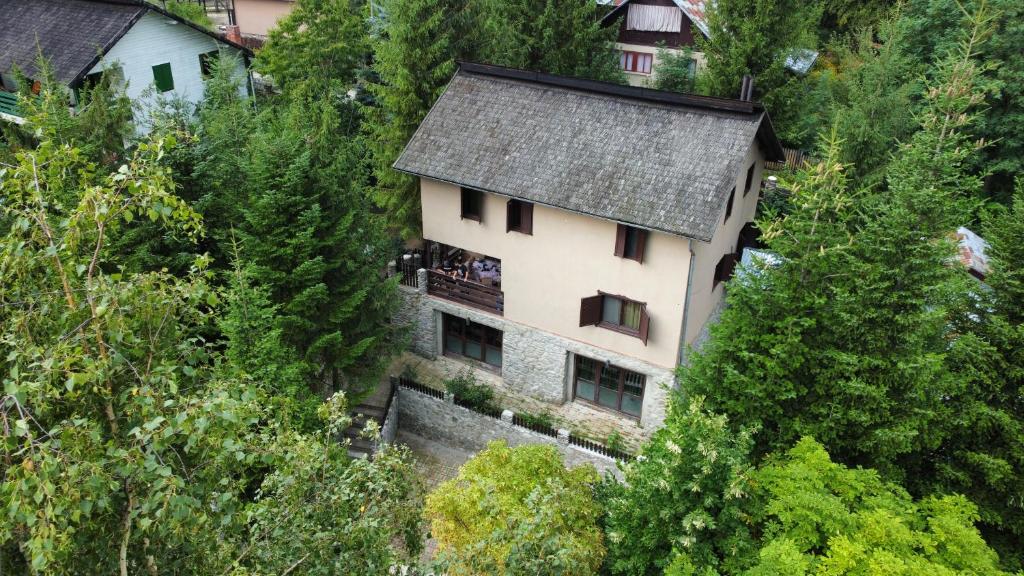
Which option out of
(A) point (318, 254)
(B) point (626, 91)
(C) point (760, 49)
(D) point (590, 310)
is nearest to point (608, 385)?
(D) point (590, 310)

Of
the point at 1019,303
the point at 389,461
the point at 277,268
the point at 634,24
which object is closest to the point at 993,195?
the point at 634,24

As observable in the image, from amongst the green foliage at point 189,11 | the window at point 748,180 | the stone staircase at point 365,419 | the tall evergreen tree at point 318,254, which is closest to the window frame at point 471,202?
the tall evergreen tree at point 318,254

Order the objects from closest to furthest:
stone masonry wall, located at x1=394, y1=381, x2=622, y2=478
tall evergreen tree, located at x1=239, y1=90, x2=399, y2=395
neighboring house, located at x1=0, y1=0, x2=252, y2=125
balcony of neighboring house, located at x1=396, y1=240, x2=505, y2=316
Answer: tall evergreen tree, located at x1=239, y1=90, x2=399, y2=395 < stone masonry wall, located at x1=394, y1=381, x2=622, y2=478 < balcony of neighboring house, located at x1=396, y1=240, x2=505, y2=316 < neighboring house, located at x1=0, y1=0, x2=252, y2=125

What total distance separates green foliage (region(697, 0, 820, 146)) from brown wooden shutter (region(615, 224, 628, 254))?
14.1 m

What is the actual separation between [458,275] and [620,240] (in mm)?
7964

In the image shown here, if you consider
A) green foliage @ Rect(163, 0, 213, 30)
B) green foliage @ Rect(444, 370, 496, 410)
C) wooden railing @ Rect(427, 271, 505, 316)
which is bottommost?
green foliage @ Rect(444, 370, 496, 410)

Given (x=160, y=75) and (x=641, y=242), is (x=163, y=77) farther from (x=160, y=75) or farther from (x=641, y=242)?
(x=641, y=242)

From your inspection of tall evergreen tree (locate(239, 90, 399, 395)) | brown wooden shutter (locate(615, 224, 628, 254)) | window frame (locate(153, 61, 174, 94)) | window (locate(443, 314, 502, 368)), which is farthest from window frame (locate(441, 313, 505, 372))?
window frame (locate(153, 61, 174, 94))

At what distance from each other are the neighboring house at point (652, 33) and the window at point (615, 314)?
2079 centimetres

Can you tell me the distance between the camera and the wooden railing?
27.3 meters

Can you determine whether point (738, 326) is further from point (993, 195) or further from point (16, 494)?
point (993, 195)

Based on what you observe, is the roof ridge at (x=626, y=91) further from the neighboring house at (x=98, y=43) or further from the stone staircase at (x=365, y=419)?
the neighboring house at (x=98, y=43)

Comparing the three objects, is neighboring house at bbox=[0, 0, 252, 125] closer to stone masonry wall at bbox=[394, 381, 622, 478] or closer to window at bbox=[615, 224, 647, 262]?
stone masonry wall at bbox=[394, 381, 622, 478]

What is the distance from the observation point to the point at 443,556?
9.92 meters
